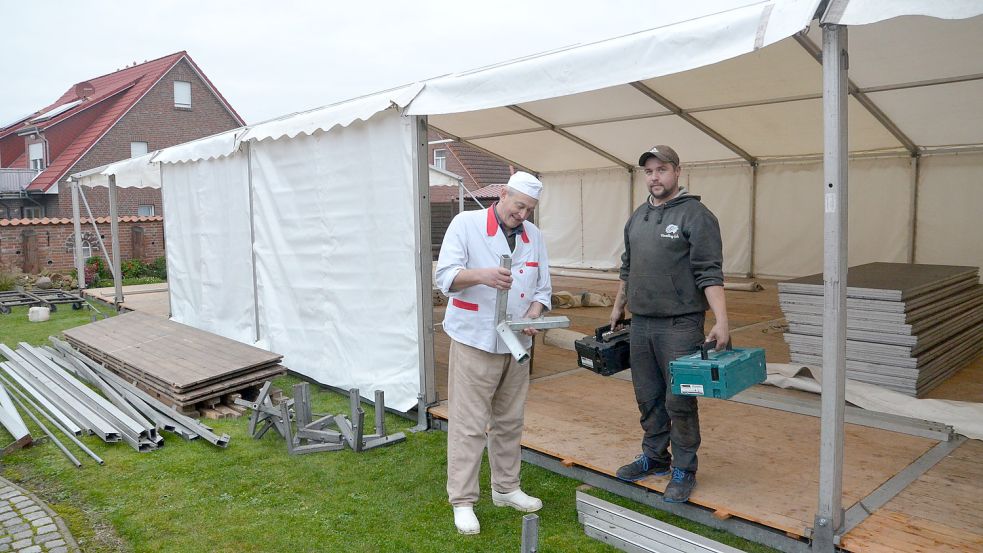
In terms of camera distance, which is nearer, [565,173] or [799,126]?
[799,126]

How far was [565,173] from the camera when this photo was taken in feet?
47.0

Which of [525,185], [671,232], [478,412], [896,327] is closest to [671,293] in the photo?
[671,232]

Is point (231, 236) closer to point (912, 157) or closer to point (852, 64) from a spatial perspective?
point (852, 64)

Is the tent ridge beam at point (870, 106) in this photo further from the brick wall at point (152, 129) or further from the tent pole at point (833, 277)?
the brick wall at point (152, 129)

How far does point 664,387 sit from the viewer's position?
3.80 meters

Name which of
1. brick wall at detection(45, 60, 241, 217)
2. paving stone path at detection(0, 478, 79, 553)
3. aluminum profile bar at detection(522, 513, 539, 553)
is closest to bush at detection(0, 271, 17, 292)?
brick wall at detection(45, 60, 241, 217)

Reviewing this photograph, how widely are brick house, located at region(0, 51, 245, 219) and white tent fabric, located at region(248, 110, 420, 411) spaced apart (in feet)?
68.7

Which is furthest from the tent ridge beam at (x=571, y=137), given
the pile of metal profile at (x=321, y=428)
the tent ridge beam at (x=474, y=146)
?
the pile of metal profile at (x=321, y=428)

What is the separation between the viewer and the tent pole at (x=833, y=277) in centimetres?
301

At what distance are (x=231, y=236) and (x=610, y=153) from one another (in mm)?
6179

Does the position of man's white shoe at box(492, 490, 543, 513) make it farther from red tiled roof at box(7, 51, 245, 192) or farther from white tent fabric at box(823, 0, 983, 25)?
red tiled roof at box(7, 51, 245, 192)

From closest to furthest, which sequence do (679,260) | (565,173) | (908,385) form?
1. (679,260)
2. (908,385)
3. (565,173)

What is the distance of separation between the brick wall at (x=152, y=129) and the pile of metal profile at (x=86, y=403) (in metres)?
18.6

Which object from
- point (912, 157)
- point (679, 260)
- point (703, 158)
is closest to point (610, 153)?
point (703, 158)
